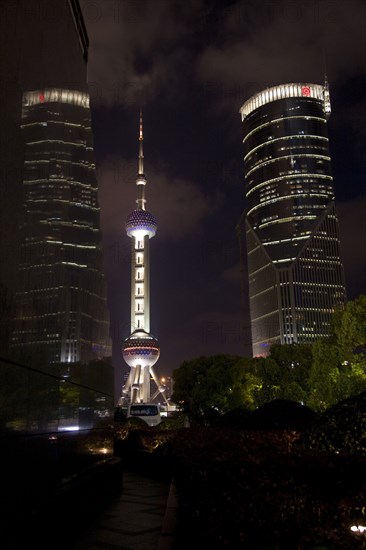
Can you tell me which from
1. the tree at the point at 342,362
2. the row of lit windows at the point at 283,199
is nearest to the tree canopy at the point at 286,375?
the tree at the point at 342,362

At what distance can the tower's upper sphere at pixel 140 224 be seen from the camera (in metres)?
111

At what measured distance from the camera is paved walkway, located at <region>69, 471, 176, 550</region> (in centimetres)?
609

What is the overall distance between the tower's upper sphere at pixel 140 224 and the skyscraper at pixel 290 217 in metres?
39.8

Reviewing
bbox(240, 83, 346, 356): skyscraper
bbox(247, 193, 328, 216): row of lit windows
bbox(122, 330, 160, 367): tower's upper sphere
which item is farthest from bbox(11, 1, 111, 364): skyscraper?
bbox(247, 193, 328, 216): row of lit windows

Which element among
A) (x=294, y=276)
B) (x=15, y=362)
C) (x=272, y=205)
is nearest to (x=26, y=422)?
(x=15, y=362)

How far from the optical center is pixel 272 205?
143625 mm

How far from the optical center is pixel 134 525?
24.4 ft

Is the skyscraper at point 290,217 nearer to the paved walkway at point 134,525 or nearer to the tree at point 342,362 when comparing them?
the tree at point 342,362

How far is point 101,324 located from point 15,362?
5.29 meters

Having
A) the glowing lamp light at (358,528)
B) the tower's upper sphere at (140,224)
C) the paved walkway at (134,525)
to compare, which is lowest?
the paved walkway at (134,525)

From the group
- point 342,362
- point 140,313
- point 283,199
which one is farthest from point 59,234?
point 283,199

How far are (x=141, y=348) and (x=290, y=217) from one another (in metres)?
59.2

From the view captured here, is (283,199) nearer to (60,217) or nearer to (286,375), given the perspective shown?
(286,375)

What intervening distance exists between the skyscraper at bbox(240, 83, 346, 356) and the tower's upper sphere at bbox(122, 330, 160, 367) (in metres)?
37.1
